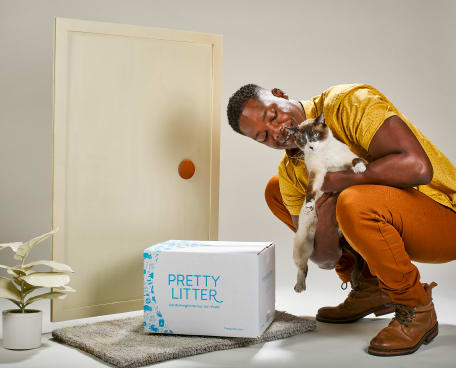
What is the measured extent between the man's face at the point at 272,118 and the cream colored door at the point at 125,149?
417 mm

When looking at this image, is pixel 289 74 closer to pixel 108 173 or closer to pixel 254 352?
pixel 108 173

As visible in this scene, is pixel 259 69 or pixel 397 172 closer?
pixel 397 172

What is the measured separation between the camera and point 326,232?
2.35 metres

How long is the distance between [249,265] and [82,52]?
965mm

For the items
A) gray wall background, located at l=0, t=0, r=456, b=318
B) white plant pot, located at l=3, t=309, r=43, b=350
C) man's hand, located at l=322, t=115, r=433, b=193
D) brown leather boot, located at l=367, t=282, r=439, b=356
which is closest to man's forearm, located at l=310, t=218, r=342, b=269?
man's hand, located at l=322, t=115, r=433, b=193

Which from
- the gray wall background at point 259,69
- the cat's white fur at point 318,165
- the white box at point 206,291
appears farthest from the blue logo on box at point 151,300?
the gray wall background at point 259,69

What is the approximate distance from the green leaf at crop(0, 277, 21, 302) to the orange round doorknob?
2.69 feet

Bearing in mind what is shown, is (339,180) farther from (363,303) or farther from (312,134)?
(363,303)

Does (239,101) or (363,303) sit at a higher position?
(239,101)

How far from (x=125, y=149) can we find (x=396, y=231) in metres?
1.05

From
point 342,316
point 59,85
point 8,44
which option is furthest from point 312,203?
point 8,44

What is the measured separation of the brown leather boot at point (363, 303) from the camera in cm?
248

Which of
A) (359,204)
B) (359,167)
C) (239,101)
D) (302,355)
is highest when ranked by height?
(239,101)

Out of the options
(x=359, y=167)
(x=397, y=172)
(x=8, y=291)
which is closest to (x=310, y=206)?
(x=359, y=167)
